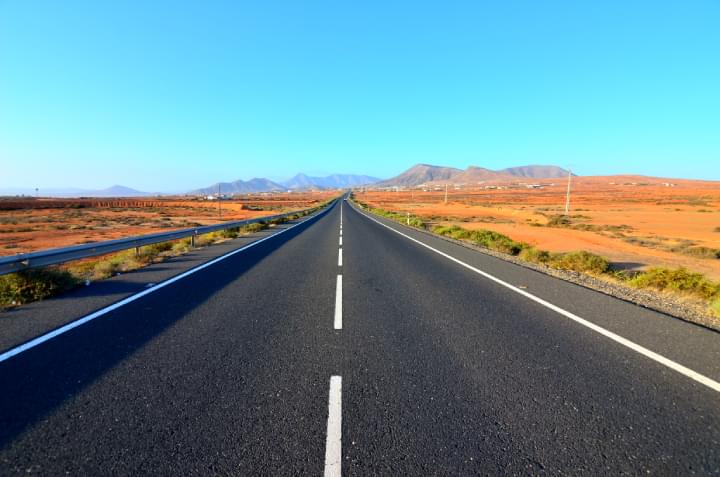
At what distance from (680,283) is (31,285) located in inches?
529

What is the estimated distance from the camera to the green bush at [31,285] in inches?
245

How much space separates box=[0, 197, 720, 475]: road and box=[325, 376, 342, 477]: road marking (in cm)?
1

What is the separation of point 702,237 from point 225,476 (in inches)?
1320

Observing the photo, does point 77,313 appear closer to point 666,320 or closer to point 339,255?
point 339,255

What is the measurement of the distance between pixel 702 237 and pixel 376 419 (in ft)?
106

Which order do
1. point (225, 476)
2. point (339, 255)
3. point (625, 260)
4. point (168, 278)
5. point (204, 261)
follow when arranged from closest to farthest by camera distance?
point (225, 476) → point (168, 278) → point (204, 261) → point (339, 255) → point (625, 260)

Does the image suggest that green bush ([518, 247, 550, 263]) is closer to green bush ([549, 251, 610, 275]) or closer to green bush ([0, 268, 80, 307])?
green bush ([549, 251, 610, 275])

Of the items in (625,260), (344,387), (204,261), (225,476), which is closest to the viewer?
(225,476)

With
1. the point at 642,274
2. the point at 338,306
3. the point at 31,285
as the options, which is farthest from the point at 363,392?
the point at 642,274

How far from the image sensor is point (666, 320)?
5.43 meters

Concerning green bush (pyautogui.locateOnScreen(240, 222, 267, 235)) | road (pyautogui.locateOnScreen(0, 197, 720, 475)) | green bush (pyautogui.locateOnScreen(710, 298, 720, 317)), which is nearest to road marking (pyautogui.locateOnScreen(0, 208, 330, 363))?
road (pyautogui.locateOnScreen(0, 197, 720, 475))

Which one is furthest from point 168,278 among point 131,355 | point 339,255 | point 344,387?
point 344,387

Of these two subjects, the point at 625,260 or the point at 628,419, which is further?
the point at 625,260

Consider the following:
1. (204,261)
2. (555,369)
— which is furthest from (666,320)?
(204,261)
